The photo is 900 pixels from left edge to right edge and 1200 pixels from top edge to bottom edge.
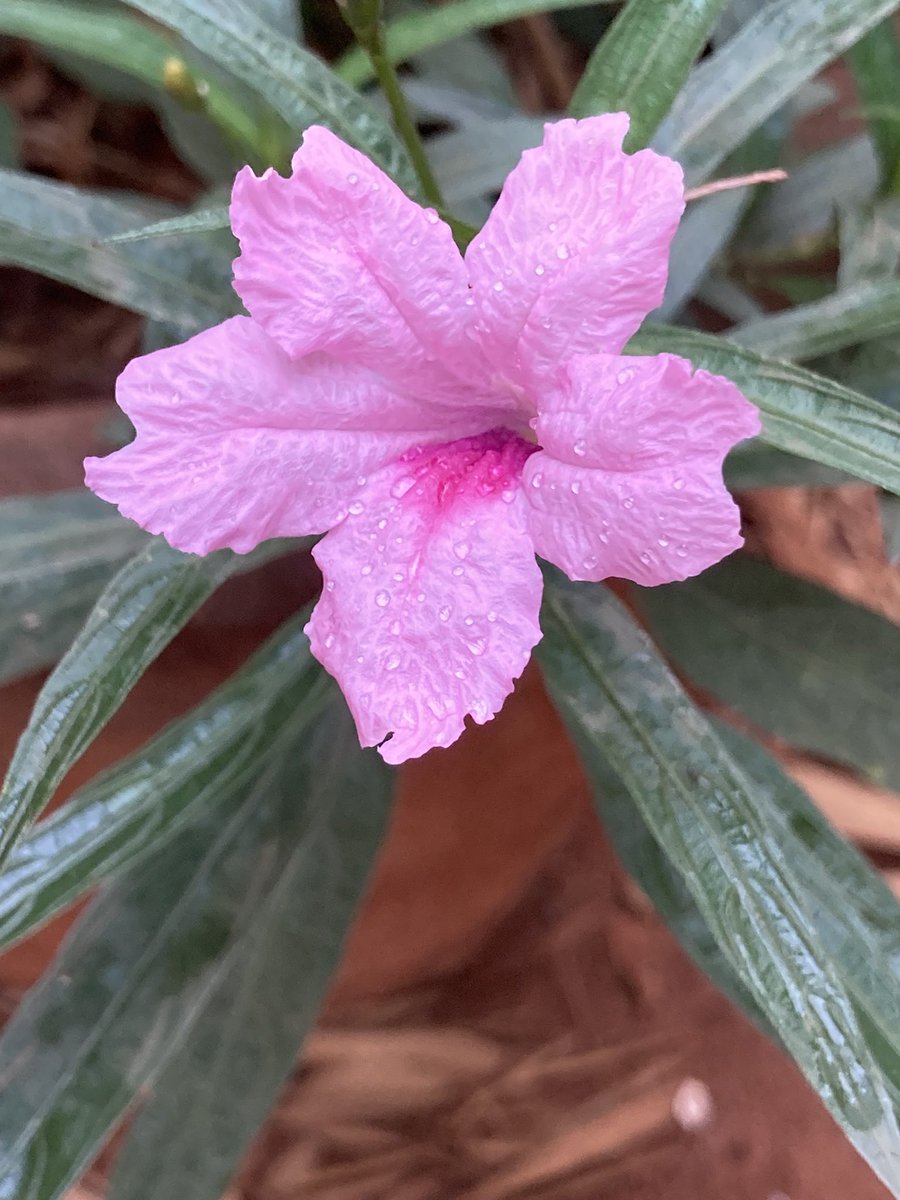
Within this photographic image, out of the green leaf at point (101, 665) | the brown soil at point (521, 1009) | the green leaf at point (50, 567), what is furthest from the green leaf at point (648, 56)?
the brown soil at point (521, 1009)

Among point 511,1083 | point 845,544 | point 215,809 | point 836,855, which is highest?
point 215,809

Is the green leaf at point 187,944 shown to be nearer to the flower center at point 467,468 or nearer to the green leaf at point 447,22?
the flower center at point 467,468

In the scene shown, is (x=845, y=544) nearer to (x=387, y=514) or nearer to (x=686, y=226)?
(x=686, y=226)

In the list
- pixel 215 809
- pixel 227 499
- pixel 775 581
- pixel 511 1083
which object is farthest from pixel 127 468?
pixel 511 1083

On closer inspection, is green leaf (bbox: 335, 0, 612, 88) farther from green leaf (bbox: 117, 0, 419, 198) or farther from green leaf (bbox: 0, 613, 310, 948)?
green leaf (bbox: 0, 613, 310, 948)

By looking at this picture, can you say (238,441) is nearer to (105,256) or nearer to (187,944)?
(105,256)

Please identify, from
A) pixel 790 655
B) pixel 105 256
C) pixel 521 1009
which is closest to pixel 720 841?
pixel 790 655

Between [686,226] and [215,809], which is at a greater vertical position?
[686,226]
